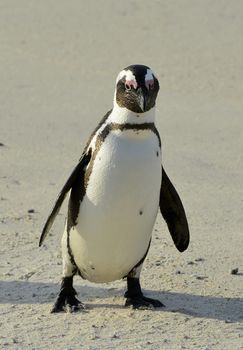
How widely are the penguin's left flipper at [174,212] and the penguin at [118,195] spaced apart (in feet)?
0.77

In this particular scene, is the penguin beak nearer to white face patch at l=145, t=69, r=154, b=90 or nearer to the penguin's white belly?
white face patch at l=145, t=69, r=154, b=90

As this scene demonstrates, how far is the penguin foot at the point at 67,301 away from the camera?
15.8 feet

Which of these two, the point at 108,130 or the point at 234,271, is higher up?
the point at 108,130

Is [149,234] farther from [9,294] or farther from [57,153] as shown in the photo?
[57,153]

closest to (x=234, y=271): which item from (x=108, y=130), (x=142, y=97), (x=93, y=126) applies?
(x=108, y=130)

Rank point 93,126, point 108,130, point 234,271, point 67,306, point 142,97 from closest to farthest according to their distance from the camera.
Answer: point 142,97
point 108,130
point 67,306
point 234,271
point 93,126

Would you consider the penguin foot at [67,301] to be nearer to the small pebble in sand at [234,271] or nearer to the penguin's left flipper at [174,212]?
the penguin's left flipper at [174,212]

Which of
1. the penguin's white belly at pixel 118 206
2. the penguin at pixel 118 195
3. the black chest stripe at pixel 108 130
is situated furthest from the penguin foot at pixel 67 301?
the black chest stripe at pixel 108 130

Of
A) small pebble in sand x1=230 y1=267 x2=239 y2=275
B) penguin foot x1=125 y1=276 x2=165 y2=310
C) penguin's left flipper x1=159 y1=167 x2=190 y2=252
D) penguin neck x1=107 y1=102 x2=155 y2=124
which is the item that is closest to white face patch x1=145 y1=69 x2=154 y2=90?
penguin neck x1=107 y1=102 x2=155 y2=124

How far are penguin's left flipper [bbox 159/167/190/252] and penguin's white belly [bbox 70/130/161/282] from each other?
25 cm

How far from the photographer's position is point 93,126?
8.55 meters

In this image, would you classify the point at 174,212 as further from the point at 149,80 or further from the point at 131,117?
the point at 149,80

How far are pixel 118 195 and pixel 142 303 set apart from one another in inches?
21.2

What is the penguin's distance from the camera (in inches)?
178
